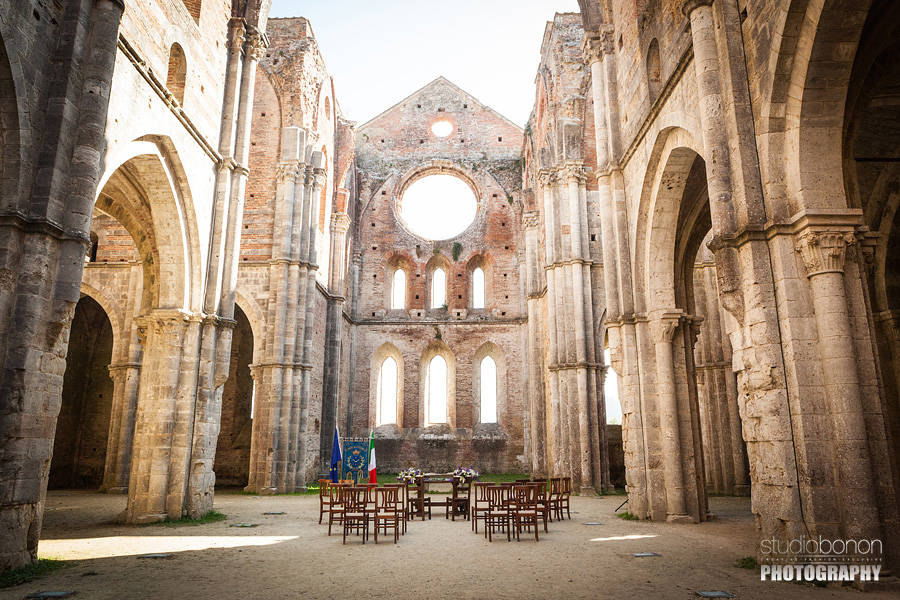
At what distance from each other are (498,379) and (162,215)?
60.2ft

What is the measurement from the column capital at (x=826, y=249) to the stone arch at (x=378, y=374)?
21787 millimetres

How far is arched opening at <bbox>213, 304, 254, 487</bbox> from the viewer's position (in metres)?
21.9

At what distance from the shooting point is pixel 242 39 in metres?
13.4

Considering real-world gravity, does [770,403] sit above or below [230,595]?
above

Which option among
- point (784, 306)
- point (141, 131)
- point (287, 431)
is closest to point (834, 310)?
point (784, 306)

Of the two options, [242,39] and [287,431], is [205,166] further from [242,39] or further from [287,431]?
[287,431]

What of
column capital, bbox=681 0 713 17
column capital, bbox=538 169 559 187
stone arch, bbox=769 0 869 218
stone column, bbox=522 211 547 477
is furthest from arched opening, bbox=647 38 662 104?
stone column, bbox=522 211 547 477

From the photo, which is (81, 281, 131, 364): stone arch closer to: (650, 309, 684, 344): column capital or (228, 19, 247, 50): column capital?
(228, 19, 247, 50): column capital

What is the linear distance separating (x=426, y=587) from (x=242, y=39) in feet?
40.3

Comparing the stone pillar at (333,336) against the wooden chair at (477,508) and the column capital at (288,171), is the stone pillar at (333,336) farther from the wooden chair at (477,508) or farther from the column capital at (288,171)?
the wooden chair at (477,508)

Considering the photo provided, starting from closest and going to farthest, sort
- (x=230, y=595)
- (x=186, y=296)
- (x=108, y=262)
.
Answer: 1. (x=230, y=595)
2. (x=186, y=296)
3. (x=108, y=262)

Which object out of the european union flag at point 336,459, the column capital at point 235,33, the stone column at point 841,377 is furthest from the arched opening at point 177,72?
the stone column at point 841,377

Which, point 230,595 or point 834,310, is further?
point 834,310

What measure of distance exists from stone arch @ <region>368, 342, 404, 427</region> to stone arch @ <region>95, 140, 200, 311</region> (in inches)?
616
